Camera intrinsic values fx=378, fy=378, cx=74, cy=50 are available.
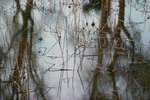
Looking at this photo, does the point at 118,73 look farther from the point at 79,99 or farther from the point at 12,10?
the point at 12,10

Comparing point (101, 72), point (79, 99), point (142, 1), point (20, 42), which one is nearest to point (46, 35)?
point (20, 42)

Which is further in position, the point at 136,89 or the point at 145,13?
the point at 145,13

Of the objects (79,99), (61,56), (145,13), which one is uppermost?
(145,13)

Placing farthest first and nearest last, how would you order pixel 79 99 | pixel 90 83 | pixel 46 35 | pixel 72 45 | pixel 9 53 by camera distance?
pixel 46 35 < pixel 72 45 < pixel 9 53 < pixel 90 83 < pixel 79 99

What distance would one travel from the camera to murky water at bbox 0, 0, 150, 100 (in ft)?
9.00

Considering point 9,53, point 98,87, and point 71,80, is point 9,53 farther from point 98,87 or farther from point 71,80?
point 98,87

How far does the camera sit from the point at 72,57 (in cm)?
324

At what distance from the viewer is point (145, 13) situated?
14.2 feet

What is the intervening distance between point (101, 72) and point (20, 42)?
2.83 ft

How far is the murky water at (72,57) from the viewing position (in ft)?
9.00

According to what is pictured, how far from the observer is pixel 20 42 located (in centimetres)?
342

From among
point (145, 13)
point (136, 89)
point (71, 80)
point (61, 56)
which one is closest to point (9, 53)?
point (61, 56)

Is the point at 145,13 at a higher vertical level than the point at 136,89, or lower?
higher

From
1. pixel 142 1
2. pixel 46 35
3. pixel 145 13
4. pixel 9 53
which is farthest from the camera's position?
pixel 142 1
